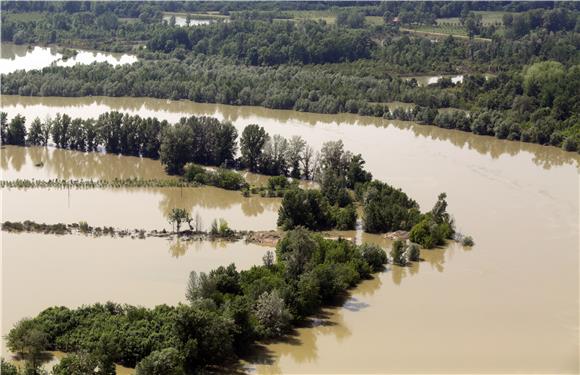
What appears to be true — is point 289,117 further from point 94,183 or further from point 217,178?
point 94,183

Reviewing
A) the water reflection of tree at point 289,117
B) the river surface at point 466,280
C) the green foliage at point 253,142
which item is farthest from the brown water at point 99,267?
the water reflection of tree at point 289,117

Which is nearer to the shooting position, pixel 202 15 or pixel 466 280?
pixel 466 280

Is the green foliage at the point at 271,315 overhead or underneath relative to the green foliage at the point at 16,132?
underneath

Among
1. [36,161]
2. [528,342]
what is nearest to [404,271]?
[528,342]

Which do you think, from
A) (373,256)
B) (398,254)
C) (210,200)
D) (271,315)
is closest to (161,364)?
(271,315)

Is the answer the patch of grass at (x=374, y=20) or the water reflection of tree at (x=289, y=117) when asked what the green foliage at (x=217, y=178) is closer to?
the water reflection of tree at (x=289, y=117)

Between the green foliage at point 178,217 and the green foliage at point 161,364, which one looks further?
the green foliage at point 178,217

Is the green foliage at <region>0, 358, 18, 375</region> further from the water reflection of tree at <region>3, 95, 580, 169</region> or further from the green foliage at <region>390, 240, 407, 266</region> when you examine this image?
the water reflection of tree at <region>3, 95, 580, 169</region>
